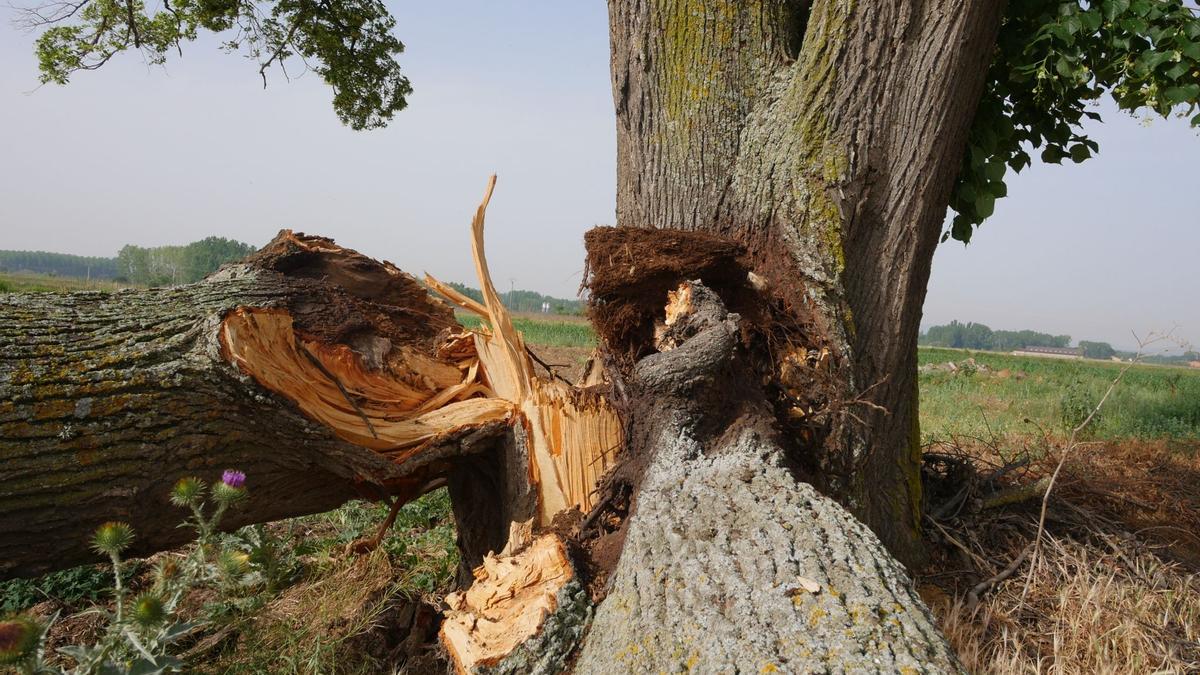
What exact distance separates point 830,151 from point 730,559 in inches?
68.7

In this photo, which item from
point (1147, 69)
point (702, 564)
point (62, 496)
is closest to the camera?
point (702, 564)

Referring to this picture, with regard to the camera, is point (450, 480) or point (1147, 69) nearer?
point (1147, 69)

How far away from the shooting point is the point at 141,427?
2.64 m

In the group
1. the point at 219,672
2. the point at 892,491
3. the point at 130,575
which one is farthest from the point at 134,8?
the point at 892,491

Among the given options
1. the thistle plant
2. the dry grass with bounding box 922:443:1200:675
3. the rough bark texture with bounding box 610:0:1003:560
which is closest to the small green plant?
the thistle plant

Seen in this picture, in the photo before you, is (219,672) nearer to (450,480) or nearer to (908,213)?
(450,480)

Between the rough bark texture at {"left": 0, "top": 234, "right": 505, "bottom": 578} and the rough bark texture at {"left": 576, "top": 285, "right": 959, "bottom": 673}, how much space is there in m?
1.02

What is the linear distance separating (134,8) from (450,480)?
5.94 metres

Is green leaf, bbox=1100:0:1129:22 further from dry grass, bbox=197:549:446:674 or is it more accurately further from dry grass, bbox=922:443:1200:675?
dry grass, bbox=197:549:446:674

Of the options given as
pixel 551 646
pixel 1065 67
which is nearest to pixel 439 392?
pixel 551 646

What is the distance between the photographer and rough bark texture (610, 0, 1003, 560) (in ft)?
9.89

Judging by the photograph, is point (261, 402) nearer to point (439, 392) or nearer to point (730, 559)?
point (439, 392)

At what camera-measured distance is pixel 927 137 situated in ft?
10.1

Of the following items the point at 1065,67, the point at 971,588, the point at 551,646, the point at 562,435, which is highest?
the point at 1065,67
